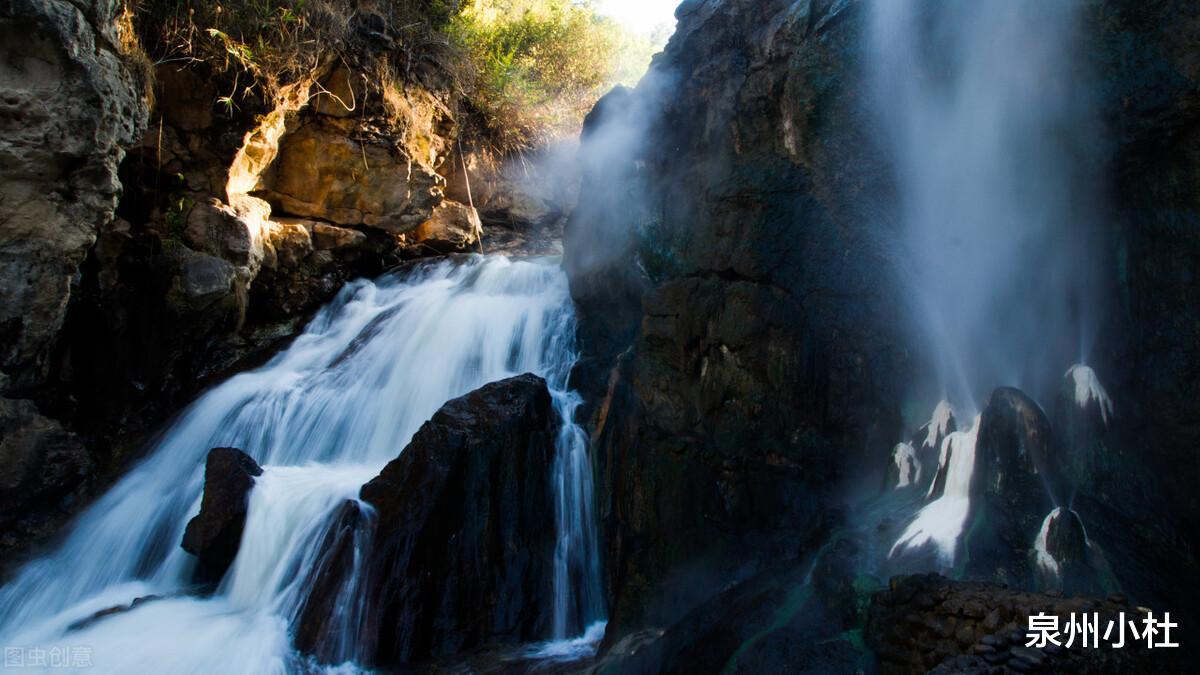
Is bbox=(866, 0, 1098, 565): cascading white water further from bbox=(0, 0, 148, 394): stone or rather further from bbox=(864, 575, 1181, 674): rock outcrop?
bbox=(0, 0, 148, 394): stone

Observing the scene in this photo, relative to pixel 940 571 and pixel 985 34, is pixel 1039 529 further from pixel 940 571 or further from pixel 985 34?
pixel 985 34

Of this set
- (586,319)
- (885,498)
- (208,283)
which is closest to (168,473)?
(208,283)

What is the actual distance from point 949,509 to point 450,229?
972 cm

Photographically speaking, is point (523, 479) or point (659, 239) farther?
point (659, 239)

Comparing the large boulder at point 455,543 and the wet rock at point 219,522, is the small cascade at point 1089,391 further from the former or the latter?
the wet rock at point 219,522

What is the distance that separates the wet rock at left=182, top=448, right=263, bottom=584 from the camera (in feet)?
18.5

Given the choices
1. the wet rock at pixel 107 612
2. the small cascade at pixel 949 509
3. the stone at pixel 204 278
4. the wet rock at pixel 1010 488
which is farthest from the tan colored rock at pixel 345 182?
the wet rock at pixel 1010 488

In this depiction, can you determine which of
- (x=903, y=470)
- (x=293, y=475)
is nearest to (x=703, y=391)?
(x=903, y=470)

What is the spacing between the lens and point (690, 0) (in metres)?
6.99

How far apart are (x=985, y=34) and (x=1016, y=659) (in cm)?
410

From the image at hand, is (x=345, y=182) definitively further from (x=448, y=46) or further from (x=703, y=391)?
(x=703, y=391)

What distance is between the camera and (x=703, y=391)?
549 centimetres

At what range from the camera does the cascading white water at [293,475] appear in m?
5.04

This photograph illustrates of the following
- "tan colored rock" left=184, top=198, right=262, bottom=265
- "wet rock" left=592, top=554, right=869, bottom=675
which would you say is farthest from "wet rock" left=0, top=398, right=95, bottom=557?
"wet rock" left=592, top=554, right=869, bottom=675
